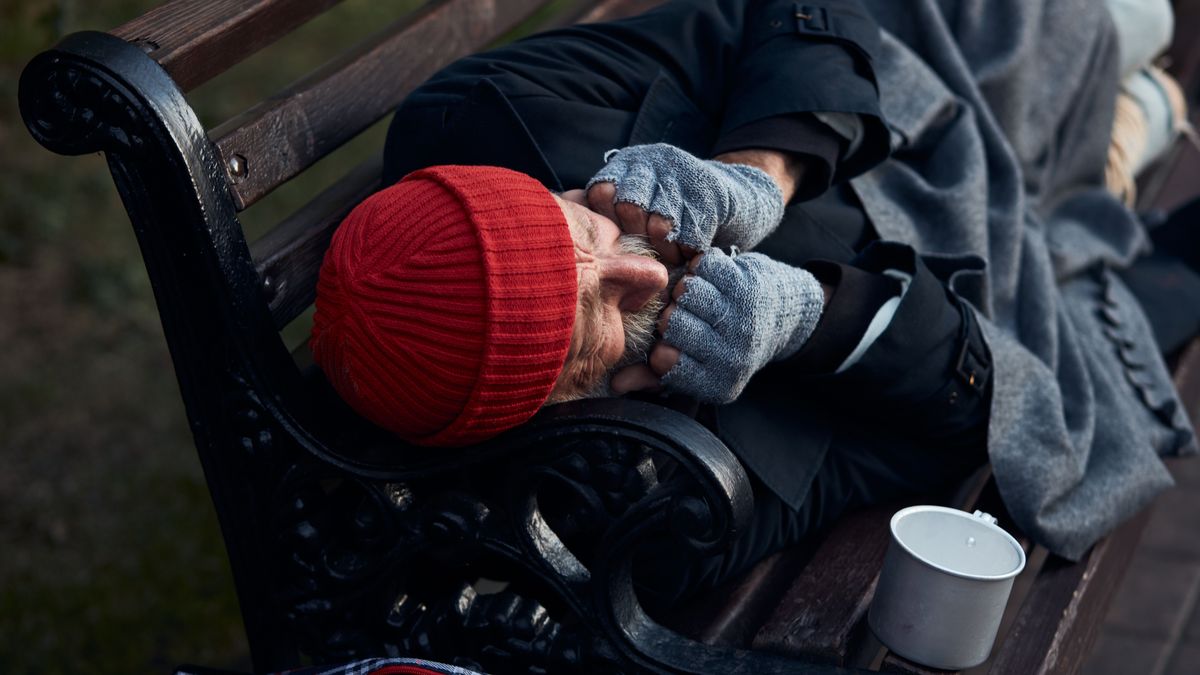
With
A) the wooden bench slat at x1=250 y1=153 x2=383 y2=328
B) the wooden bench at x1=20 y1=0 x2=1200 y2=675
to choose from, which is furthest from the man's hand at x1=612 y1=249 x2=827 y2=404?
the wooden bench slat at x1=250 y1=153 x2=383 y2=328

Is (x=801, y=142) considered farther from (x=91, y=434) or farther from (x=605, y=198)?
(x=91, y=434)

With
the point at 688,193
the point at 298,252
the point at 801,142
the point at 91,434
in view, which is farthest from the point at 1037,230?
the point at 91,434

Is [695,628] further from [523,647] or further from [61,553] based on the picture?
[61,553]

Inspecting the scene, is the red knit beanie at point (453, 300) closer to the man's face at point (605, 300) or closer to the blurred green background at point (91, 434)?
the man's face at point (605, 300)

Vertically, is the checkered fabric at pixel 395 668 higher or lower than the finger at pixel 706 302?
lower

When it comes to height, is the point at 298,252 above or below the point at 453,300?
below

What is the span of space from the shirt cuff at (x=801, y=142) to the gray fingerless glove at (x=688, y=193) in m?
0.18

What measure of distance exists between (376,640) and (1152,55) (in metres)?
2.60

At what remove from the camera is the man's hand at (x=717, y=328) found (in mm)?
1729

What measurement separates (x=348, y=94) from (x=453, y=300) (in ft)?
2.81

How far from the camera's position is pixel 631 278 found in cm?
170

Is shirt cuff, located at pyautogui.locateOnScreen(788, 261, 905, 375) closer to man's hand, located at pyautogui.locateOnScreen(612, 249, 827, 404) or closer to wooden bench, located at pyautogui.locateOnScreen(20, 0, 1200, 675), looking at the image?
man's hand, located at pyautogui.locateOnScreen(612, 249, 827, 404)

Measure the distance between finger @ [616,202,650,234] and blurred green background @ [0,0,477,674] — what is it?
1.42m

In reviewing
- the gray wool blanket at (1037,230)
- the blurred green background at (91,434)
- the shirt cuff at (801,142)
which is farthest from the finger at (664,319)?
the blurred green background at (91,434)
